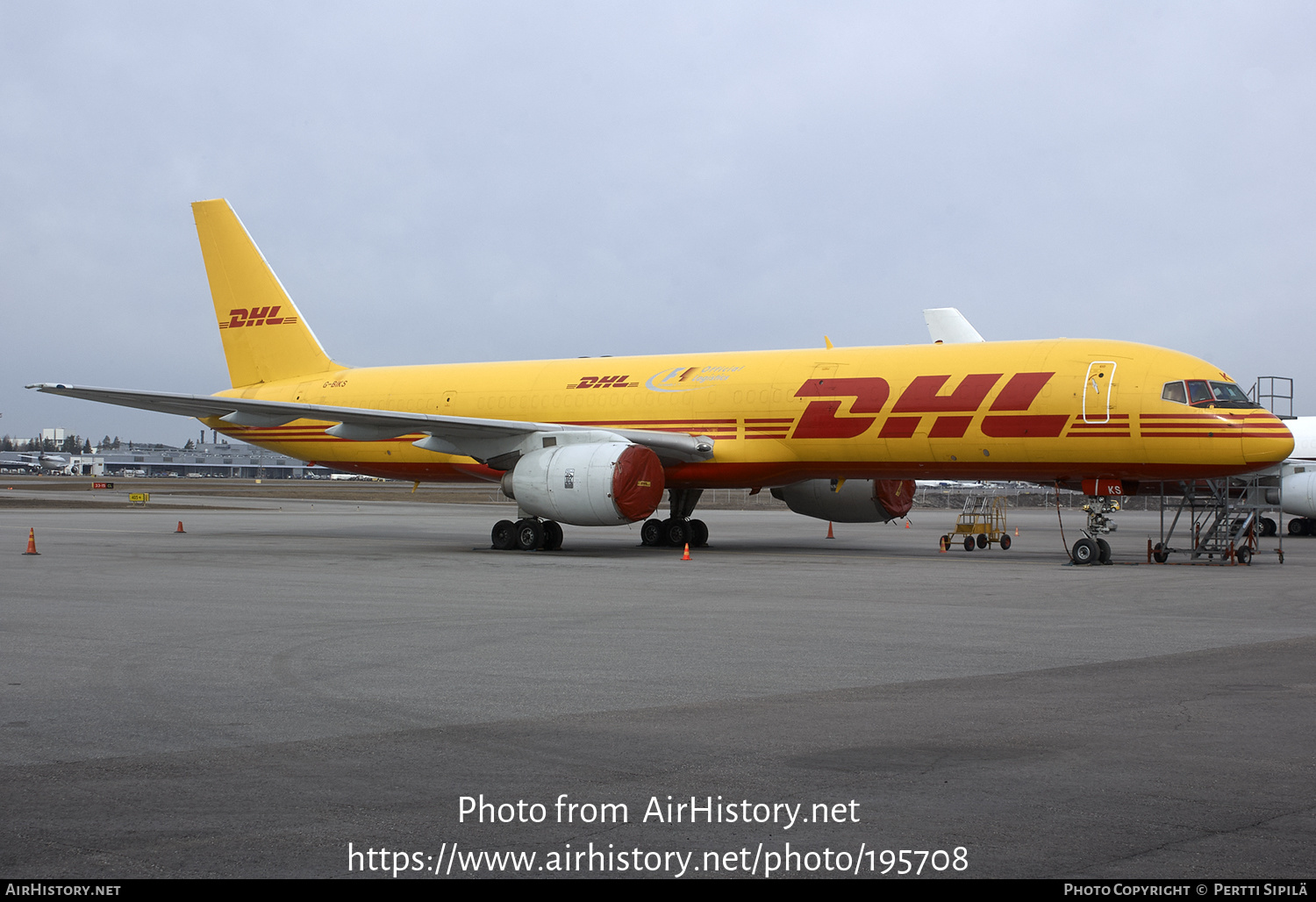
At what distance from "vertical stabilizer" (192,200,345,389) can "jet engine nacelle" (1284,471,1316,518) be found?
79.0 feet

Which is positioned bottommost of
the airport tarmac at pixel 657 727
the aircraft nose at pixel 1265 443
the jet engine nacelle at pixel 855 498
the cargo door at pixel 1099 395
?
the airport tarmac at pixel 657 727

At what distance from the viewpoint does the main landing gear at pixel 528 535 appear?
74.5 feet

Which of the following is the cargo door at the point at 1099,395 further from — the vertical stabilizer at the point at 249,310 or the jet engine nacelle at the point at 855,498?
the vertical stabilizer at the point at 249,310

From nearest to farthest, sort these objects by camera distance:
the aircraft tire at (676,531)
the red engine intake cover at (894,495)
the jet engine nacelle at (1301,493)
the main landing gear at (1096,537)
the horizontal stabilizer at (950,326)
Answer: the main landing gear at (1096,537) → the aircraft tire at (676,531) → the red engine intake cover at (894,495) → the jet engine nacelle at (1301,493) → the horizontal stabilizer at (950,326)

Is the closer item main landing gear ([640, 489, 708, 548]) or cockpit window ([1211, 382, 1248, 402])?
cockpit window ([1211, 382, 1248, 402])

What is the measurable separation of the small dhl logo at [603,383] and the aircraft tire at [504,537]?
155 inches

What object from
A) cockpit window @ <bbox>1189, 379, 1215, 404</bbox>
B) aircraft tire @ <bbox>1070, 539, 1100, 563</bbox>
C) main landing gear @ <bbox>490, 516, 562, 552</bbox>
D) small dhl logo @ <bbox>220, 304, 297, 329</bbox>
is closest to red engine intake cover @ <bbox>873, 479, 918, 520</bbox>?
aircraft tire @ <bbox>1070, 539, 1100, 563</bbox>

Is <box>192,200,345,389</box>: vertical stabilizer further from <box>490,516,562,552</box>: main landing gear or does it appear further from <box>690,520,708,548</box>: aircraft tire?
<box>690,520,708,548</box>: aircraft tire

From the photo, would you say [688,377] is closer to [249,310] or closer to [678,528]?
[678,528]

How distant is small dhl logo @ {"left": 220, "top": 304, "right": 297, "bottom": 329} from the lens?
29.9 m

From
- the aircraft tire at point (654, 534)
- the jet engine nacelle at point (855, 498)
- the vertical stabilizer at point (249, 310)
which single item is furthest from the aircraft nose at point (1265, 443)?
the vertical stabilizer at point (249, 310)

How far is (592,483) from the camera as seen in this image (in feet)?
69.1

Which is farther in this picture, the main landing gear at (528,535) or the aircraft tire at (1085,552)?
the main landing gear at (528,535)

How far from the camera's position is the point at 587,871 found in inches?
163
